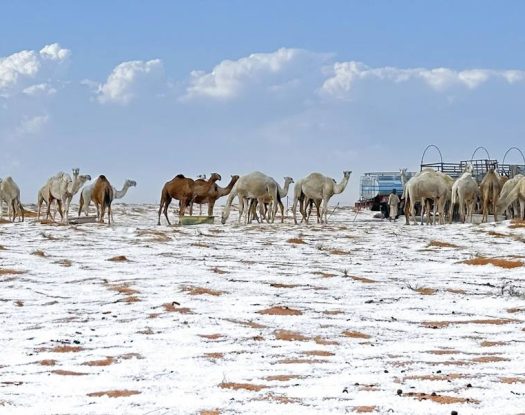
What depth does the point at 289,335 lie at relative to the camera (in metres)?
6.98

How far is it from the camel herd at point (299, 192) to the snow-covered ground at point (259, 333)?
1508 cm

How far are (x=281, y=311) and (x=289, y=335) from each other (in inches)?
48.2

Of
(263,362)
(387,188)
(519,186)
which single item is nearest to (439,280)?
(263,362)

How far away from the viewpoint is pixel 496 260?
12.7 m

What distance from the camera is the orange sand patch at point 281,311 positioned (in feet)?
26.6

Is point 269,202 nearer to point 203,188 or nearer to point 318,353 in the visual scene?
point 203,188

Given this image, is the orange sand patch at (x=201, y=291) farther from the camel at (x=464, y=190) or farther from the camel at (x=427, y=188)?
the camel at (x=464, y=190)

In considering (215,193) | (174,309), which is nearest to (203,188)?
(215,193)

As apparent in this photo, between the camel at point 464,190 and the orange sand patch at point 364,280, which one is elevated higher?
the camel at point 464,190

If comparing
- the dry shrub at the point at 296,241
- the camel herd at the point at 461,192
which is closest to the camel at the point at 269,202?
the camel herd at the point at 461,192

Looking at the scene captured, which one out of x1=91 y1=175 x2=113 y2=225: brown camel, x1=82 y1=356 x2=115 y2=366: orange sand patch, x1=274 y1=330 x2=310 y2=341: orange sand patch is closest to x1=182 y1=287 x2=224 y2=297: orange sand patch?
x1=274 y1=330 x2=310 y2=341: orange sand patch

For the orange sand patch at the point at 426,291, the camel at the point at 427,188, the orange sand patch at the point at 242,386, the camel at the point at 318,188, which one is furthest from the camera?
the camel at the point at 318,188

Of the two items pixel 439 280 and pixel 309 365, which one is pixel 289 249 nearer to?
pixel 439 280

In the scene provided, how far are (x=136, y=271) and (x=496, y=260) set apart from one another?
5.09 m
